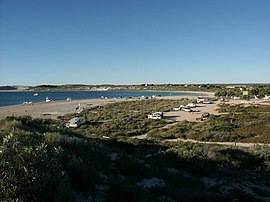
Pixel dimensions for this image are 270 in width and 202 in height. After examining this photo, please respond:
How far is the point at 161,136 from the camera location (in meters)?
28.0

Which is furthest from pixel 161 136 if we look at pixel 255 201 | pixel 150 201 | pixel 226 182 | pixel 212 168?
pixel 150 201

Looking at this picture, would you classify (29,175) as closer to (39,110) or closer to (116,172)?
(116,172)

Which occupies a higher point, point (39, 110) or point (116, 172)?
point (116, 172)

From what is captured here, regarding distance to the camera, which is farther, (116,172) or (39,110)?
(39,110)

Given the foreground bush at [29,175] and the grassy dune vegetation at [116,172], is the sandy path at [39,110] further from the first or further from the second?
the foreground bush at [29,175]

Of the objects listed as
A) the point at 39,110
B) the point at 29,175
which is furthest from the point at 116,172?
the point at 39,110

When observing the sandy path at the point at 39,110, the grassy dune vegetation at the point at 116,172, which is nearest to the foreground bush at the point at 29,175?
the grassy dune vegetation at the point at 116,172

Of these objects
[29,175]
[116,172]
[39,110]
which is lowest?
[39,110]

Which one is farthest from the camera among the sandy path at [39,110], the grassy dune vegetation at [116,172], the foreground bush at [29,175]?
the sandy path at [39,110]

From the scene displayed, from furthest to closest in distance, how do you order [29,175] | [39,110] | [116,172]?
[39,110] → [116,172] → [29,175]

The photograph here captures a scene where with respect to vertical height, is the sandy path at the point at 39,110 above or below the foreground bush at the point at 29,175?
below

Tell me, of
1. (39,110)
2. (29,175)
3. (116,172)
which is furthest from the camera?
(39,110)

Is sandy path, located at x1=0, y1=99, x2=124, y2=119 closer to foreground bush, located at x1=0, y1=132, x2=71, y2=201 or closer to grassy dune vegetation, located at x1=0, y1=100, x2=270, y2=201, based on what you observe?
grassy dune vegetation, located at x1=0, y1=100, x2=270, y2=201

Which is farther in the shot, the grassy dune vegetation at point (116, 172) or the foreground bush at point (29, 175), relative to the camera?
the grassy dune vegetation at point (116, 172)
